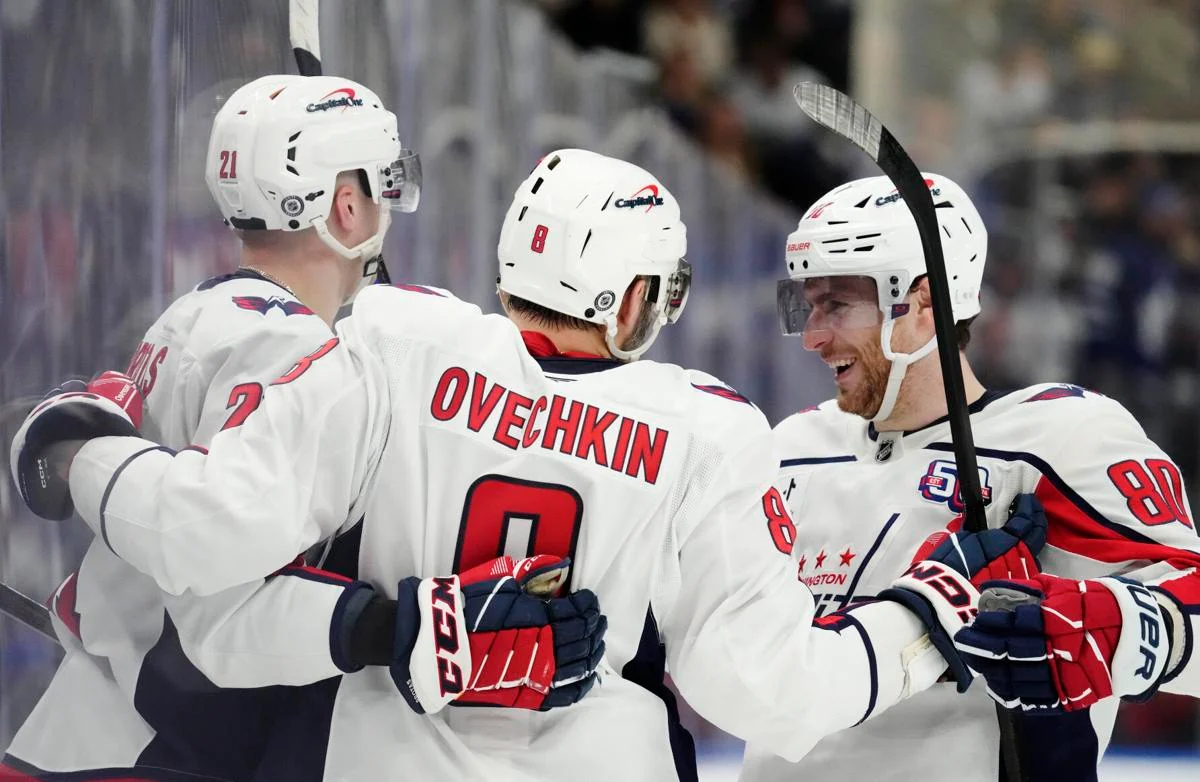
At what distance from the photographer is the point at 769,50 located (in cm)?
621

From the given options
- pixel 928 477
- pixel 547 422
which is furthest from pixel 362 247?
pixel 928 477

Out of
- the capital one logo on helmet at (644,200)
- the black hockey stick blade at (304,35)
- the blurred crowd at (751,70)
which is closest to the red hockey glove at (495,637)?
the capital one logo on helmet at (644,200)

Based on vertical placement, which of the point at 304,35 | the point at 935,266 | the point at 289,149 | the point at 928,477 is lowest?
the point at 928,477

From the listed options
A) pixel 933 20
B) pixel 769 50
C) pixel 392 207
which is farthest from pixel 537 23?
pixel 392 207

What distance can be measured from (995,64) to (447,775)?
5.41 meters

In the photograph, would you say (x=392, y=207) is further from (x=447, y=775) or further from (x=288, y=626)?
(x=447, y=775)

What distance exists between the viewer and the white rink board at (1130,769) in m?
4.50

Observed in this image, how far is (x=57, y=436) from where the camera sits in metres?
1.60

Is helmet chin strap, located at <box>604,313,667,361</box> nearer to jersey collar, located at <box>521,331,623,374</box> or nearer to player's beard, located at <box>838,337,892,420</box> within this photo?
jersey collar, located at <box>521,331,623,374</box>

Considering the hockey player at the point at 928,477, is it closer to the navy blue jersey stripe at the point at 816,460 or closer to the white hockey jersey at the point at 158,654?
the navy blue jersey stripe at the point at 816,460

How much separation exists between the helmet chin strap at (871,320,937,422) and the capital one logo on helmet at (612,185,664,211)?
614 mm

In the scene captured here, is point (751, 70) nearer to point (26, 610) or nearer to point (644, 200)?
point (644, 200)

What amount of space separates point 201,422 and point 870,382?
1091 millimetres

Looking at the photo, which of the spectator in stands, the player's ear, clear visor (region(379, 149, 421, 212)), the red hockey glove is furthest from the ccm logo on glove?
the spectator in stands
